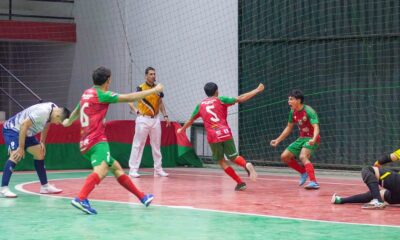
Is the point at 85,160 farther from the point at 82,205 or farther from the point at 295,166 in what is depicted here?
the point at 82,205

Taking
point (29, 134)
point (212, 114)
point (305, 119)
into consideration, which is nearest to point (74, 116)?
point (29, 134)

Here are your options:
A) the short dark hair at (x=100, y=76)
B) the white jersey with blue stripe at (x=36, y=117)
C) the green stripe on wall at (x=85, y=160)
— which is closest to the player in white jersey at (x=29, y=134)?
the white jersey with blue stripe at (x=36, y=117)

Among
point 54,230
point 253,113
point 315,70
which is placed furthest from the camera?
point 253,113

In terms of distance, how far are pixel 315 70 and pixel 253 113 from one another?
233 centimetres

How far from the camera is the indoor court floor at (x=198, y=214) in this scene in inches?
322

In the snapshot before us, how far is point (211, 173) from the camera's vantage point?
1789 centimetres

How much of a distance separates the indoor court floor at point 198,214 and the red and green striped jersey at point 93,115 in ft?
3.33

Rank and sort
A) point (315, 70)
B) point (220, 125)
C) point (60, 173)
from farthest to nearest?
point (315, 70) < point (60, 173) < point (220, 125)

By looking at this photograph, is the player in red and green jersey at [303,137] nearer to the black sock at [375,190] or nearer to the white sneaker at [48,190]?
the black sock at [375,190]

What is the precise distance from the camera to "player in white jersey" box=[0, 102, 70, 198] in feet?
37.6

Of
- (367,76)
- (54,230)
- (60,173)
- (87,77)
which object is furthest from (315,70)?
(54,230)

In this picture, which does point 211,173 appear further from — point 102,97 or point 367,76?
point 102,97

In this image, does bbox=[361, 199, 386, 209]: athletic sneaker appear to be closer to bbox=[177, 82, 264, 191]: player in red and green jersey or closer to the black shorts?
the black shorts

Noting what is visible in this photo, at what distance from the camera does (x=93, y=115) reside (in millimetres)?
10008
